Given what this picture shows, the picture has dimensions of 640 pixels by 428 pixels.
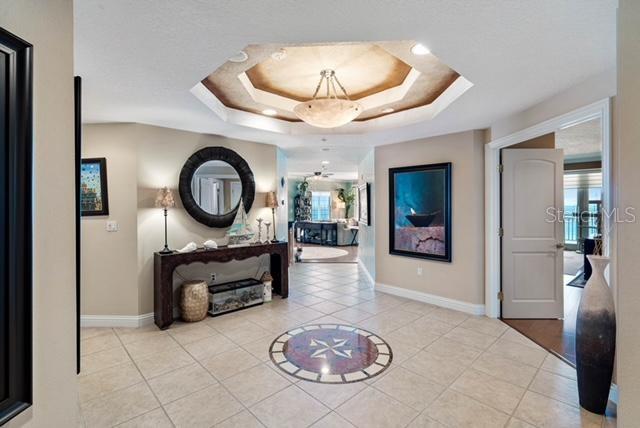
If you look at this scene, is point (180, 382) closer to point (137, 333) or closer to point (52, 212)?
point (137, 333)

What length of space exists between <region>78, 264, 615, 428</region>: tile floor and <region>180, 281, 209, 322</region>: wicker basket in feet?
0.35

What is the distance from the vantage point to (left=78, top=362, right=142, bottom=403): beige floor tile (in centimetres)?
231

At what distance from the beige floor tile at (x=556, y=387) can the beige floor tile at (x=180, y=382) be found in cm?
254

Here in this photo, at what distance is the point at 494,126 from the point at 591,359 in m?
2.58

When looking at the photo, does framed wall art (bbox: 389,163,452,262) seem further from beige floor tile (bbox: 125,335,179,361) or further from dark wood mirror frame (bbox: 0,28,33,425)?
dark wood mirror frame (bbox: 0,28,33,425)

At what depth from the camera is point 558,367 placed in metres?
2.65

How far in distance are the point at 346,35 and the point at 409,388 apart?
252 cm

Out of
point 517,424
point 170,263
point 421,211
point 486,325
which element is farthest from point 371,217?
point 517,424

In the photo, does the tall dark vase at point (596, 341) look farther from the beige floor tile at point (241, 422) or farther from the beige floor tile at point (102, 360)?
the beige floor tile at point (102, 360)

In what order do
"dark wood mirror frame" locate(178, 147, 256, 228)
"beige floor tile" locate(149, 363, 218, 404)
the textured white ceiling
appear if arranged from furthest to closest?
"dark wood mirror frame" locate(178, 147, 256, 228), "beige floor tile" locate(149, 363, 218, 404), the textured white ceiling

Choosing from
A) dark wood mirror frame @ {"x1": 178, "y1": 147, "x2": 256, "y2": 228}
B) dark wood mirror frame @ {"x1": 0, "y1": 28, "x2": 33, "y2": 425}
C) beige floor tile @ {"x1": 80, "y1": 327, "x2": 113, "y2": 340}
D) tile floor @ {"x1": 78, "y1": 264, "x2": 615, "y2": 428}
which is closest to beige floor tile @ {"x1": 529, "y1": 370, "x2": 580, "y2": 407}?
tile floor @ {"x1": 78, "y1": 264, "x2": 615, "y2": 428}

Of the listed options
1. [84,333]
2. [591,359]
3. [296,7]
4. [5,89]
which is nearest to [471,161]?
[591,359]

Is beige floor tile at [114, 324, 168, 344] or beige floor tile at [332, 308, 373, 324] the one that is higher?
beige floor tile at [332, 308, 373, 324]

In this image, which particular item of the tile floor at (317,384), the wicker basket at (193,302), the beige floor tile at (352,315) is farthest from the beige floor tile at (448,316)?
the wicker basket at (193,302)
